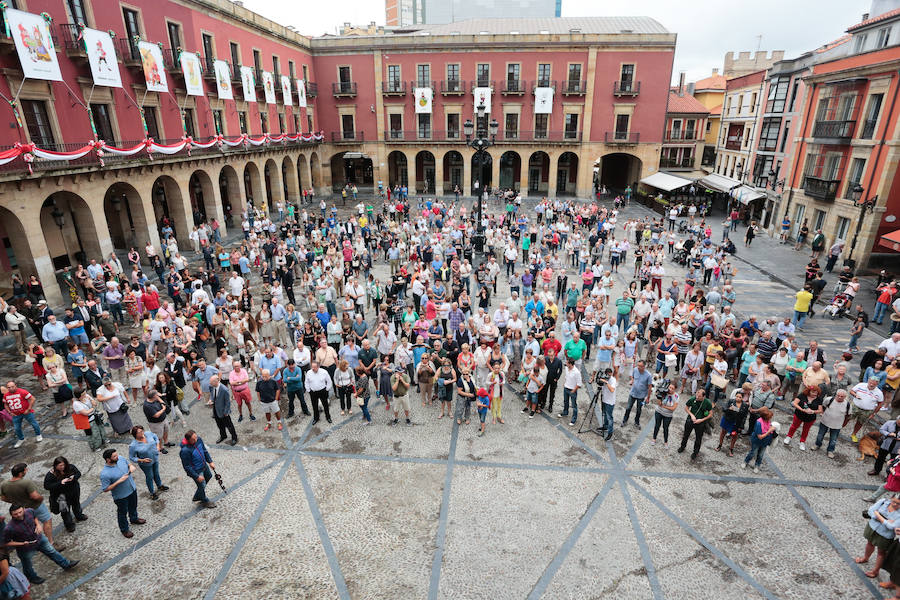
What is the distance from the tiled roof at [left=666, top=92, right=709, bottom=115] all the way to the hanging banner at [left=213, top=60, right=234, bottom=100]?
3742 cm

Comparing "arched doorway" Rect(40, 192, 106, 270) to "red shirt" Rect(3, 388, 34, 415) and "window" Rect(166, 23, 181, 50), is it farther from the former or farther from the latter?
"red shirt" Rect(3, 388, 34, 415)

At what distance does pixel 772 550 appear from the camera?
695 centimetres

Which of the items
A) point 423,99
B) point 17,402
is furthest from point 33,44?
point 423,99

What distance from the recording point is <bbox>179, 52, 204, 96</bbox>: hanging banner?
23.0 meters

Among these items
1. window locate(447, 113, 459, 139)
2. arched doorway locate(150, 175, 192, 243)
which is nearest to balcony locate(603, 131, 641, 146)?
window locate(447, 113, 459, 139)

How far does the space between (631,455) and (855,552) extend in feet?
10.7

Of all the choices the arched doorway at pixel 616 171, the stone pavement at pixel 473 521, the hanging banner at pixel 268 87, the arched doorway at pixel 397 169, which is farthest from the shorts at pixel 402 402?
the arched doorway at pixel 616 171

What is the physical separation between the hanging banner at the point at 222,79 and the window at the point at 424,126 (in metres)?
17.2

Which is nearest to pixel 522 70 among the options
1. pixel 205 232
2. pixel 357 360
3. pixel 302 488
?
pixel 205 232

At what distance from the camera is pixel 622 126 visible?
127 feet

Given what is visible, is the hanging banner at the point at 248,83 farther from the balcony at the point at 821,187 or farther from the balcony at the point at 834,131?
the balcony at the point at 821,187

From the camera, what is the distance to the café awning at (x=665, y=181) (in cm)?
3334

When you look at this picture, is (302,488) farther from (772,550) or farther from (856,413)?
(856,413)

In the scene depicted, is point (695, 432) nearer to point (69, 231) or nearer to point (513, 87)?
point (69, 231)
